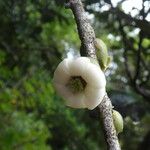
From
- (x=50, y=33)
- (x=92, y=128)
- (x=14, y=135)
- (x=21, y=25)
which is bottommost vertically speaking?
(x=14, y=135)

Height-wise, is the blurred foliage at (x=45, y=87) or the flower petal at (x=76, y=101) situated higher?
the flower petal at (x=76, y=101)

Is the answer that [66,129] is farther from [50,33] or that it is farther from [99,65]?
[99,65]

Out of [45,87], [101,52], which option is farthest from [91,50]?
[45,87]

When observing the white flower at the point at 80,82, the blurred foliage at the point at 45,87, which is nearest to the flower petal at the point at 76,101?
the white flower at the point at 80,82

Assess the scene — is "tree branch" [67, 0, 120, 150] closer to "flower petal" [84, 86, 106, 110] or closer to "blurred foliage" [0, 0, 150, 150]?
"flower petal" [84, 86, 106, 110]

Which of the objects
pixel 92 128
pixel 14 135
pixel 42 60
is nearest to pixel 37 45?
pixel 42 60

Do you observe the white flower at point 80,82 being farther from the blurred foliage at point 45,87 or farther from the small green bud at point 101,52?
the blurred foliage at point 45,87
